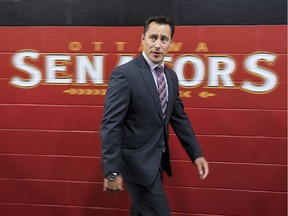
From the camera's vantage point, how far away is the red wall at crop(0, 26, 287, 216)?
3.28 metres

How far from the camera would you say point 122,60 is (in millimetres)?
3404

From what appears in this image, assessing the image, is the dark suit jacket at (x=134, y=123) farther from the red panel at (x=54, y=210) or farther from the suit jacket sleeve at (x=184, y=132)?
the red panel at (x=54, y=210)

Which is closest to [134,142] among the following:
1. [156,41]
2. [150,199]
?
[150,199]

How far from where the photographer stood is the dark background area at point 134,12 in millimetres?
3225

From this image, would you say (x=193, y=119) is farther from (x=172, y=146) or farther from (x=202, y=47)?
(x=202, y=47)

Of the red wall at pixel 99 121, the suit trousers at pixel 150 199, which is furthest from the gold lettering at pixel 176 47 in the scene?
the suit trousers at pixel 150 199

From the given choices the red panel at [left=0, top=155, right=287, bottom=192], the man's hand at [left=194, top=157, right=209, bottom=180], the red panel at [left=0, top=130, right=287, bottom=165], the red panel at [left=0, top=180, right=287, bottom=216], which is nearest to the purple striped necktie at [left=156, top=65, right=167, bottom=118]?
the man's hand at [left=194, top=157, right=209, bottom=180]

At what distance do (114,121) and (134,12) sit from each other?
1128mm

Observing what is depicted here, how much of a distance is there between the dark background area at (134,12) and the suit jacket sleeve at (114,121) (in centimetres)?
92

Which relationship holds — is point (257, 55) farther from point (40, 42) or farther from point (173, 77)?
point (40, 42)

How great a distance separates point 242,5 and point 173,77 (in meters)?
0.84

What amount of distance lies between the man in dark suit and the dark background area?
0.65 m

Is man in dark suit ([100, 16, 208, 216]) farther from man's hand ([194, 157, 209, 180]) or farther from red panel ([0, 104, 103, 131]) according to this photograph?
red panel ([0, 104, 103, 131])

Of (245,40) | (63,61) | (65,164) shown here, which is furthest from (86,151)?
(245,40)
